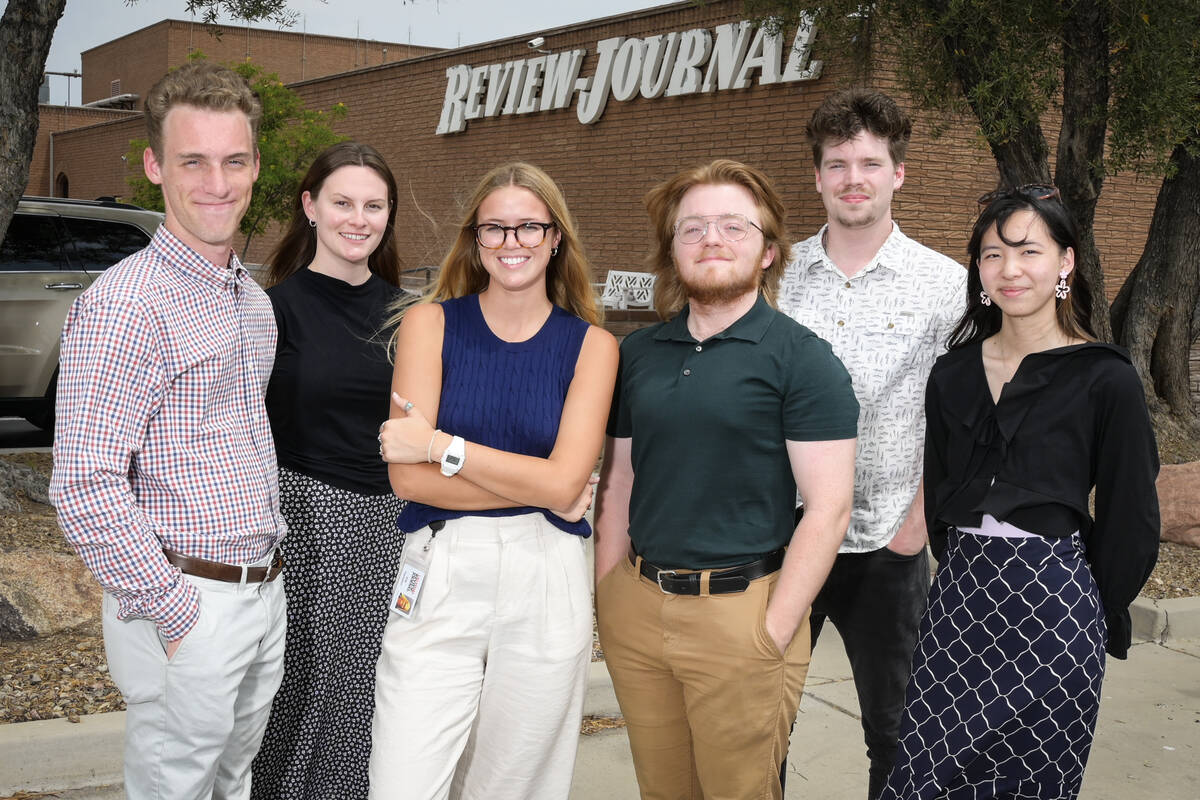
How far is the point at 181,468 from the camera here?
94.7 inches

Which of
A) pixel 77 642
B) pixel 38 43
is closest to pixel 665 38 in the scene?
pixel 38 43

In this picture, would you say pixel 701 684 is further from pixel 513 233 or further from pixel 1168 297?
pixel 1168 297

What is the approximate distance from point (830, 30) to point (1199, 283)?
14.0 feet

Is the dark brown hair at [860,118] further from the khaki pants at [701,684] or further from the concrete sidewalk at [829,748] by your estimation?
the concrete sidewalk at [829,748]

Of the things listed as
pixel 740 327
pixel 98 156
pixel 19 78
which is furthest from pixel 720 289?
pixel 98 156

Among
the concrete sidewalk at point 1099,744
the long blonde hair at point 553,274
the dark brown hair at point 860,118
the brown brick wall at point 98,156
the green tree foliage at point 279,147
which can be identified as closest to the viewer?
the long blonde hair at point 553,274

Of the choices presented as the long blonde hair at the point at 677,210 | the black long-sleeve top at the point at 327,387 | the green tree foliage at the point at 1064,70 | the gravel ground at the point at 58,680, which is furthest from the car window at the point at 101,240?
the long blonde hair at the point at 677,210

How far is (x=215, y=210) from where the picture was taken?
8.24ft

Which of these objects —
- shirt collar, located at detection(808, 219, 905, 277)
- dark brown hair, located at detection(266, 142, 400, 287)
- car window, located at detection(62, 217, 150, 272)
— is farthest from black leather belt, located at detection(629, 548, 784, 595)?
car window, located at detection(62, 217, 150, 272)

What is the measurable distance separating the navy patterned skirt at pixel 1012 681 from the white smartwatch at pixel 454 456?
123 cm

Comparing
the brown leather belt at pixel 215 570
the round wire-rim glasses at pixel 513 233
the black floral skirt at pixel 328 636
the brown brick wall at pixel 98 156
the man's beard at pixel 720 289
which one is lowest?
the black floral skirt at pixel 328 636

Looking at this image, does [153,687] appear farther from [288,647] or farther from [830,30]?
[830,30]

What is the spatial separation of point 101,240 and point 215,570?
7.67 metres

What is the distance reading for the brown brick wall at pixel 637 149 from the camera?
1431 centimetres
